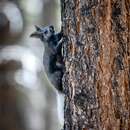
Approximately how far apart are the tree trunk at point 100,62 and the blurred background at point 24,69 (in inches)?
178

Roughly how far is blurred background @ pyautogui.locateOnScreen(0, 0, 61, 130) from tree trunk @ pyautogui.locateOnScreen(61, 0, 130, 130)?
14.8ft

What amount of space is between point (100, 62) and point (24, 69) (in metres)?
4.98

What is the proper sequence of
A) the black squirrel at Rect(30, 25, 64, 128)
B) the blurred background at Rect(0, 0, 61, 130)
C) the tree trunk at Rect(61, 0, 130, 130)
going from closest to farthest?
the tree trunk at Rect(61, 0, 130, 130) → the black squirrel at Rect(30, 25, 64, 128) → the blurred background at Rect(0, 0, 61, 130)

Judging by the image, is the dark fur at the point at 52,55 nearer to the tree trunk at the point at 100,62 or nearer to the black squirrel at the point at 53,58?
the black squirrel at the point at 53,58

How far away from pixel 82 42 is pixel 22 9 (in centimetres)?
501

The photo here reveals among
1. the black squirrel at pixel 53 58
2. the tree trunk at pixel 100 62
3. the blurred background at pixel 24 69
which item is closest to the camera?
the tree trunk at pixel 100 62

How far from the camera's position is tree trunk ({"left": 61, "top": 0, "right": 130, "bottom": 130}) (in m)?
1.91

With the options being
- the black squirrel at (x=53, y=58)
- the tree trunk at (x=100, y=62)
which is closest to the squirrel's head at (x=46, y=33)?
the black squirrel at (x=53, y=58)

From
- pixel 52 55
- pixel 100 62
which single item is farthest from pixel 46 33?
pixel 100 62

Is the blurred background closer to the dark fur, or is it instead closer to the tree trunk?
the dark fur

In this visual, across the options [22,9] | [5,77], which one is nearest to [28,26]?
[22,9]

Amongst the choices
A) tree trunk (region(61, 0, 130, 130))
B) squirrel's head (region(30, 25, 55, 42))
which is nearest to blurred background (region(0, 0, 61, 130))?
squirrel's head (region(30, 25, 55, 42))

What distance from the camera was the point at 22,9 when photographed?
689cm

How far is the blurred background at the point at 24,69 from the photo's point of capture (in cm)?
663
